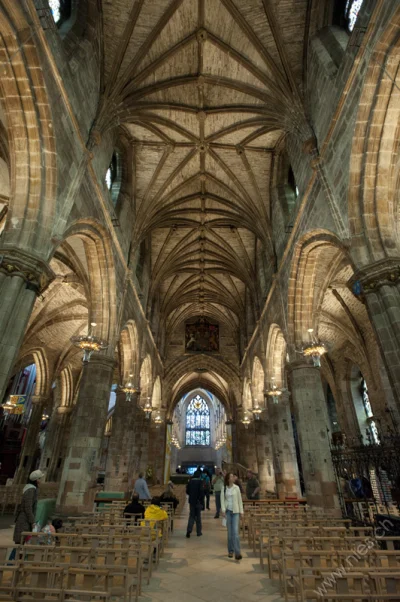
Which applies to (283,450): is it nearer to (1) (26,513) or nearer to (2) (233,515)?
(2) (233,515)

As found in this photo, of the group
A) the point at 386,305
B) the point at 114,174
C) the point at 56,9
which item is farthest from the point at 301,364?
the point at 56,9

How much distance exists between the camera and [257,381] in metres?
20.0

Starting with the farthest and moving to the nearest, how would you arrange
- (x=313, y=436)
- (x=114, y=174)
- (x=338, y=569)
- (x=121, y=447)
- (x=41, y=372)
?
(x=41, y=372)
(x=114, y=174)
(x=121, y=447)
(x=313, y=436)
(x=338, y=569)

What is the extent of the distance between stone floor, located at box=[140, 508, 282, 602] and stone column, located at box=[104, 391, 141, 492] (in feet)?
27.0

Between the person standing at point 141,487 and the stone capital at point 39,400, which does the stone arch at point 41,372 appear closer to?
the stone capital at point 39,400

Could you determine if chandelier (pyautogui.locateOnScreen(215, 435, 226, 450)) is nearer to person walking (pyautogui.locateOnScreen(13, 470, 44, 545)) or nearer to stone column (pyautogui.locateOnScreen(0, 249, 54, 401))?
person walking (pyautogui.locateOnScreen(13, 470, 44, 545))

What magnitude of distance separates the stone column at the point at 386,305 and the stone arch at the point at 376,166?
382 mm

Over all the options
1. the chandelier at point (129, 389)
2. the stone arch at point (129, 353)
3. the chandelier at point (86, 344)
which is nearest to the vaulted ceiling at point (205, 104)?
the stone arch at point (129, 353)

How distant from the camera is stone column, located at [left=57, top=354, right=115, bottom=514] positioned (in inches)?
364

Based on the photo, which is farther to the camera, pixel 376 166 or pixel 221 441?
pixel 221 441

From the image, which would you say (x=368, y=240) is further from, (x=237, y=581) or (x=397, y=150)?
(x=237, y=581)

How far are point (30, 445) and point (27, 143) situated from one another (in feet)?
56.0

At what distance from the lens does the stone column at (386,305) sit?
5.99m

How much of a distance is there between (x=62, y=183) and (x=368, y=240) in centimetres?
702
